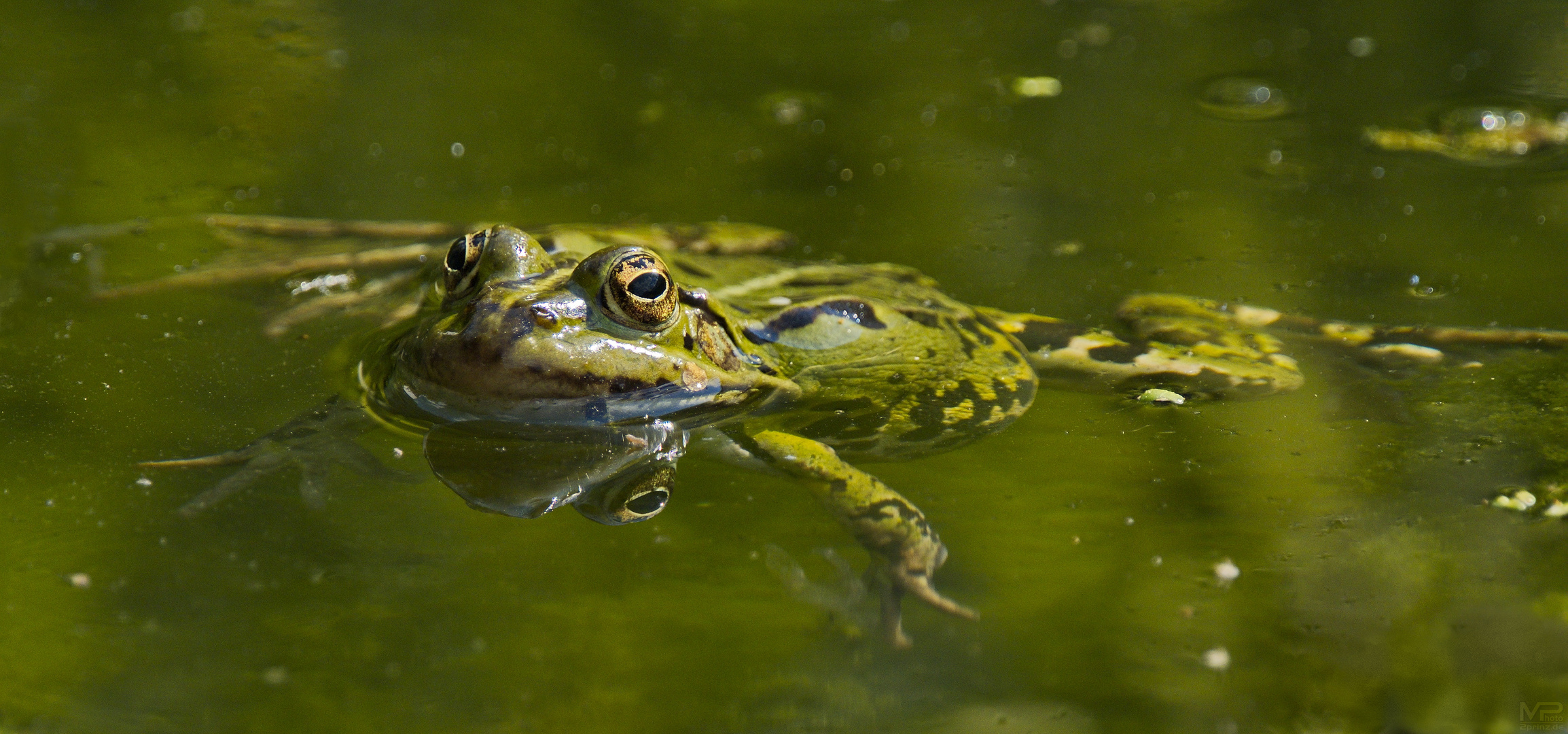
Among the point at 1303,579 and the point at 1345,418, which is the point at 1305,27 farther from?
the point at 1303,579

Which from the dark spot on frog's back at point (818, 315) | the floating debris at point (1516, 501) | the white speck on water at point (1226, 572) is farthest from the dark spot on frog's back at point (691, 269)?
the floating debris at point (1516, 501)

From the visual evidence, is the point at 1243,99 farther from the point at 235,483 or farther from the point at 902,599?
the point at 235,483

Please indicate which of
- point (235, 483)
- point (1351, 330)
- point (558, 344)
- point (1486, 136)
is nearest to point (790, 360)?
point (558, 344)

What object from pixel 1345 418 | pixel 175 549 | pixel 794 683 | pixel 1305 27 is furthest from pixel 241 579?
pixel 1305 27

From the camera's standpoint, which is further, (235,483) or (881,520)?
(235,483)

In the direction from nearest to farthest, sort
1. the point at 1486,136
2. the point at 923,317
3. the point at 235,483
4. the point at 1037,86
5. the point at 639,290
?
the point at 235,483 < the point at 639,290 < the point at 923,317 < the point at 1486,136 < the point at 1037,86

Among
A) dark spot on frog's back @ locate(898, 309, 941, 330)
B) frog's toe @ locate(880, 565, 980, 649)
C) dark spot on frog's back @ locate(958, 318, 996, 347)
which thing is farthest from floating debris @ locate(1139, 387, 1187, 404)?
frog's toe @ locate(880, 565, 980, 649)
